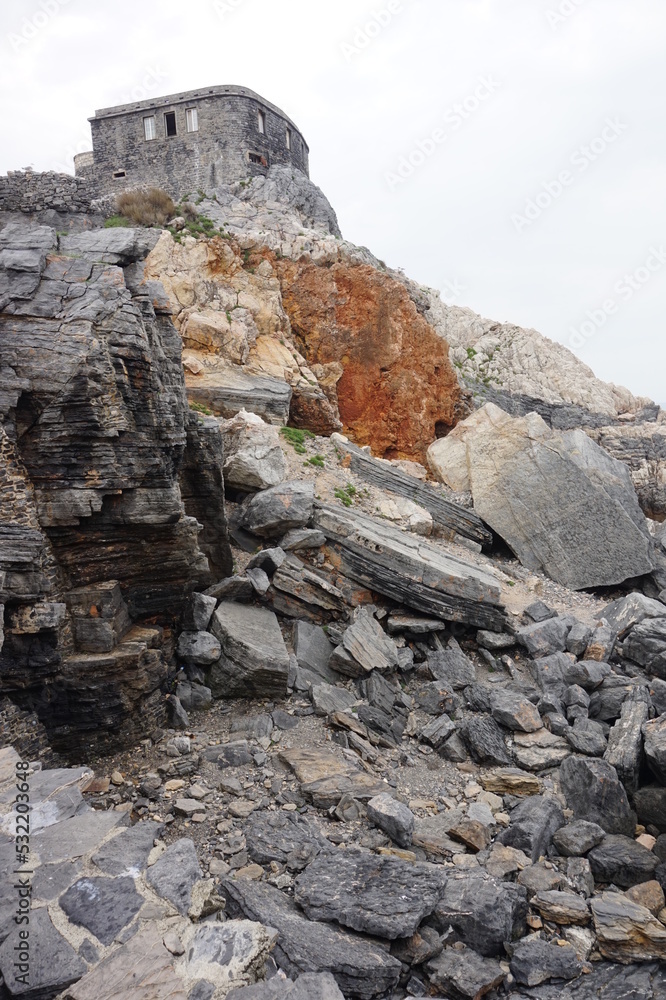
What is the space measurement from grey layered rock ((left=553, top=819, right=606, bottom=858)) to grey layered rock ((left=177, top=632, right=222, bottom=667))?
5.08 metres

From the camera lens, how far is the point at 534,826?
6805mm

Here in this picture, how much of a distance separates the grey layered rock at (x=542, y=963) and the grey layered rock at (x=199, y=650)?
529 centimetres

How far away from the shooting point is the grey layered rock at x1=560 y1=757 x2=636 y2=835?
7172mm

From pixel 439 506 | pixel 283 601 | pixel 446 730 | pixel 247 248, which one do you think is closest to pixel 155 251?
pixel 247 248

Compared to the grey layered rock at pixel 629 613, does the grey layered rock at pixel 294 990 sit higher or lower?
higher

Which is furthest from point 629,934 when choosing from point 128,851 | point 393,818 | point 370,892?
point 128,851

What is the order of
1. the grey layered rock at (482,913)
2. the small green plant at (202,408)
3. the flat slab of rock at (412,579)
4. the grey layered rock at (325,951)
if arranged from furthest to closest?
the small green plant at (202,408)
the flat slab of rock at (412,579)
the grey layered rock at (482,913)
the grey layered rock at (325,951)

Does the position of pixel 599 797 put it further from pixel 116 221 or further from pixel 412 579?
pixel 116 221

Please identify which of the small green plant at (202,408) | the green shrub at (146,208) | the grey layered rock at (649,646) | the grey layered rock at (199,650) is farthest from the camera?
the green shrub at (146,208)

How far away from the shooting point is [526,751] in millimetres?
8477

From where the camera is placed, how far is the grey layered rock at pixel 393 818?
650 centimetres

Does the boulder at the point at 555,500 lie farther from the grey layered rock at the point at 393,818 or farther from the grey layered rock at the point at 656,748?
the grey layered rock at the point at 393,818

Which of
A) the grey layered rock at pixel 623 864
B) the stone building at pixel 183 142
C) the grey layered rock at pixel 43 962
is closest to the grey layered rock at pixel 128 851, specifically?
the grey layered rock at pixel 43 962

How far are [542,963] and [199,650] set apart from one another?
18.5 feet
